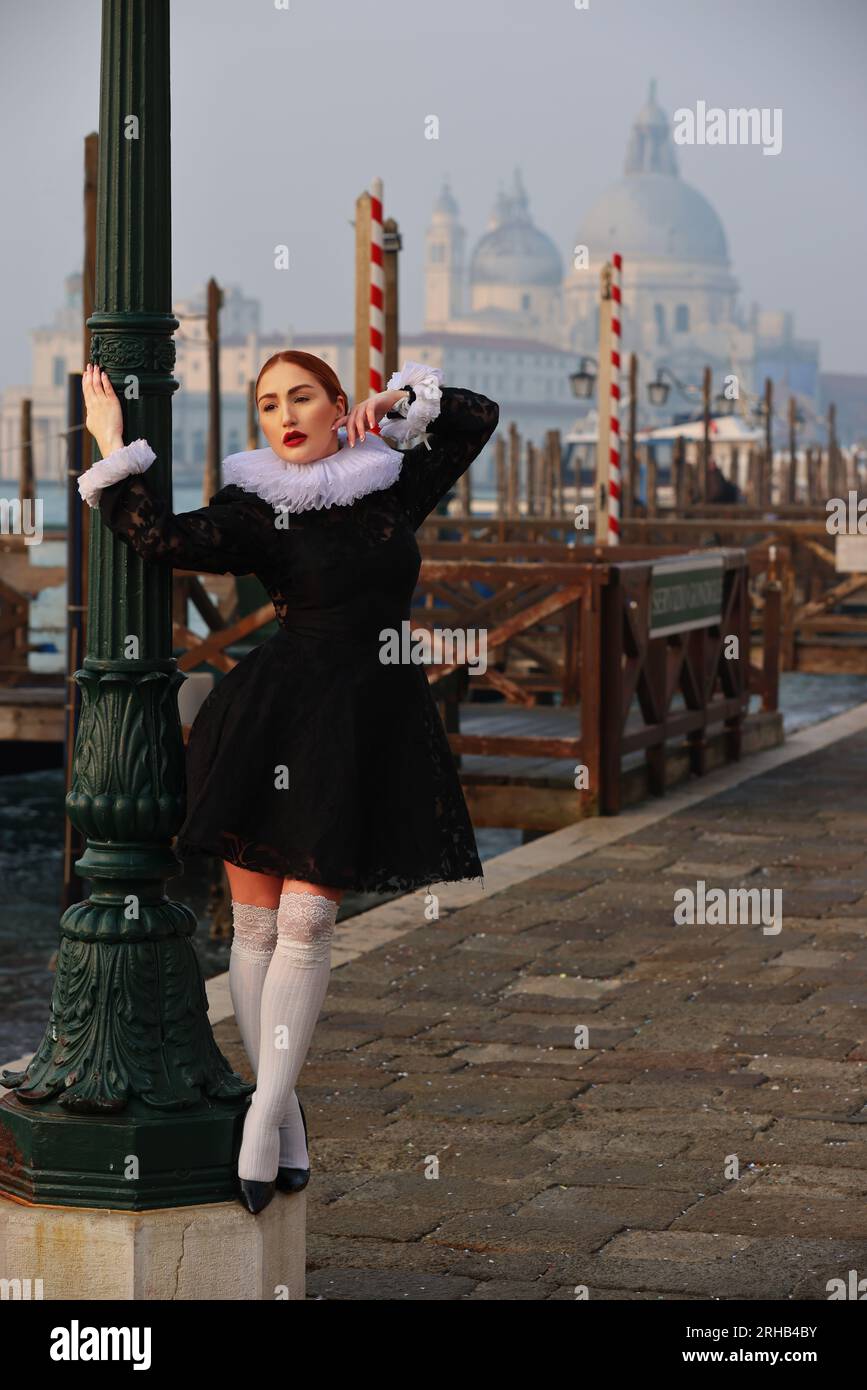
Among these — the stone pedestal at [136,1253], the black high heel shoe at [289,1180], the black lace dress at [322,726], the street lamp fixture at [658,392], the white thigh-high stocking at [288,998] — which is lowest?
the stone pedestal at [136,1253]

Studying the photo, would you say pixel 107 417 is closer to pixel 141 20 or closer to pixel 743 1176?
pixel 141 20

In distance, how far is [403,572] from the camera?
11.7ft

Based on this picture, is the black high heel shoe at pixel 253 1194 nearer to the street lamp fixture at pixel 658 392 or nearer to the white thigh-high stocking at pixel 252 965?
the white thigh-high stocking at pixel 252 965

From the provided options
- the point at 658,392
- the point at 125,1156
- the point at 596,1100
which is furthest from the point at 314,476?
the point at 658,392

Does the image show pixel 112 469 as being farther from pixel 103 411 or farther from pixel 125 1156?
pixel 125 1156

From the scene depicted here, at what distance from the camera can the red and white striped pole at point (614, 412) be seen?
11125 millimetres

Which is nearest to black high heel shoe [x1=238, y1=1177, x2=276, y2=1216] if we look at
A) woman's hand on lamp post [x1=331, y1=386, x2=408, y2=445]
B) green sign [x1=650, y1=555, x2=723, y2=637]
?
woman's hand on lamp post [x1=331, y1=386, x2=408, y2=445]

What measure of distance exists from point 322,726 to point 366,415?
51 centimetres

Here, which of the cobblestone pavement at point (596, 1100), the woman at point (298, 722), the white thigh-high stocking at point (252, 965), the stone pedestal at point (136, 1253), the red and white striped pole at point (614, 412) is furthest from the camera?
the red and white striped pole at point (614, 412)

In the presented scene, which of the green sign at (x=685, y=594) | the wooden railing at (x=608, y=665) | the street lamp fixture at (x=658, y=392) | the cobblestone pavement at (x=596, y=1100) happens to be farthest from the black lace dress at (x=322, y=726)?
the street lamp fixture at (x=658, y=392)

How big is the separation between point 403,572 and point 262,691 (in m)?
0.29

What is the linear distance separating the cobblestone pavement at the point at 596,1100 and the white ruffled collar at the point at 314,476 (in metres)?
1.24

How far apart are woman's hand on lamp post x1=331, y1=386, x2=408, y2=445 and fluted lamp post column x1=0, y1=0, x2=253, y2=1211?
29 cm
